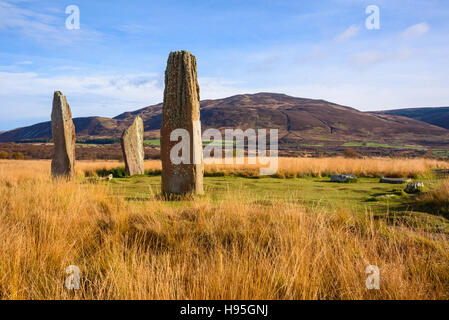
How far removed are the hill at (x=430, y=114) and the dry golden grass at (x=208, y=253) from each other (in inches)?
5578

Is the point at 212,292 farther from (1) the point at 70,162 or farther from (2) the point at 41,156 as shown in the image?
(2) the point at 41,156

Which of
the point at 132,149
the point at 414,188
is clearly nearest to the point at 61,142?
the point at 132,149

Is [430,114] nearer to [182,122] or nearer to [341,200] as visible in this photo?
[341,200]

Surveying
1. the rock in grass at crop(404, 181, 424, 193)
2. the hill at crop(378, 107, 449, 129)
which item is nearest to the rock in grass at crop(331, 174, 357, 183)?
the rock in grass at crop(404, 181, 424, 193)

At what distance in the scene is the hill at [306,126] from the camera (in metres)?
77.9

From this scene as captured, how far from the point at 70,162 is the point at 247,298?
8956 mm

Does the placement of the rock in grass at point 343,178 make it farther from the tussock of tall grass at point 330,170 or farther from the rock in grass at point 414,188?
the rock in grass at point 414,188

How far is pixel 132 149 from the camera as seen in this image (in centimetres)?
1341

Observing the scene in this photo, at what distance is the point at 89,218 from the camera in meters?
4.72

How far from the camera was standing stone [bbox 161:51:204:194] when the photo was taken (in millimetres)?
7062

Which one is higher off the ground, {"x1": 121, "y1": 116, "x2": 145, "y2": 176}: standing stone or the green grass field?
{"x1": 121, "y1": 116, "x2": 145, "y2": 176}: standing stone

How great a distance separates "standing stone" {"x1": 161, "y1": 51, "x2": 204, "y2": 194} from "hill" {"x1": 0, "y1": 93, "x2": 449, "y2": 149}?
55.6 metres

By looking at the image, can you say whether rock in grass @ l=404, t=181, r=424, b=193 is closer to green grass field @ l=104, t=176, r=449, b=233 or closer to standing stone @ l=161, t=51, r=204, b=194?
green grass field @ l=104, t=176, r=449, b=233
